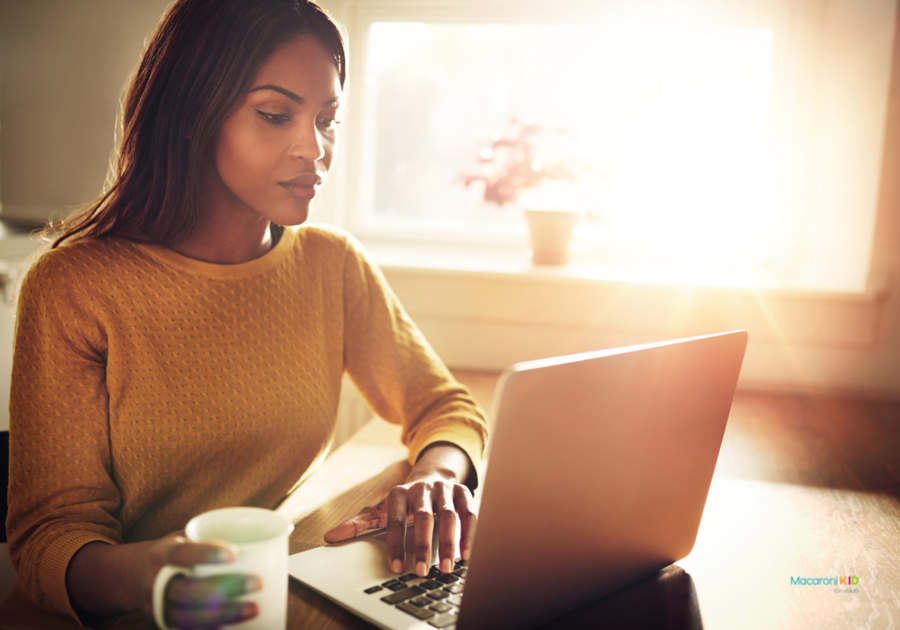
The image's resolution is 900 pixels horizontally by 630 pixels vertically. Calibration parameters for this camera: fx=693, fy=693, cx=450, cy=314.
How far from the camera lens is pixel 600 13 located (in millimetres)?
1803

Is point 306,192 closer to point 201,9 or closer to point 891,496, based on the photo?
point 201,9

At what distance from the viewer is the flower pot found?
173 centimetres

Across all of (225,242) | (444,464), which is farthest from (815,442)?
(225,242)

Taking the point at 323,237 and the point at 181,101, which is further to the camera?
the point at 323,237

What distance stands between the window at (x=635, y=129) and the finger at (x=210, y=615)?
1.44 m

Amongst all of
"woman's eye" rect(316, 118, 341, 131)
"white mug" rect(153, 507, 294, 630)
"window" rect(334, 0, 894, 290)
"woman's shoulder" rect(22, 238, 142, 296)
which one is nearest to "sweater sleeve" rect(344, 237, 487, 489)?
"woman's eye" rect(316, 118, 341, 131)

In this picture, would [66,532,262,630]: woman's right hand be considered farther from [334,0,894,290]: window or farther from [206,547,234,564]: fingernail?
[334,0,894,290]: window

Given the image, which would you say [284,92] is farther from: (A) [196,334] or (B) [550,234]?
(B) [550,234]

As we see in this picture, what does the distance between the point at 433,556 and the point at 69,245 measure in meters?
0.60

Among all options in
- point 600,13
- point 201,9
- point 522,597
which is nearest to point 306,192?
point 201,9

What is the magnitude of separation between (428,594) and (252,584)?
219 mm

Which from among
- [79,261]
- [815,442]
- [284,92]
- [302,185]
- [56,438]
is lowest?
[815,442]

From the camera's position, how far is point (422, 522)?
704 mm

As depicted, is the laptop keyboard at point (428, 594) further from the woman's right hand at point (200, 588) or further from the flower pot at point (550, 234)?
the flower pot at point (550, 234)
